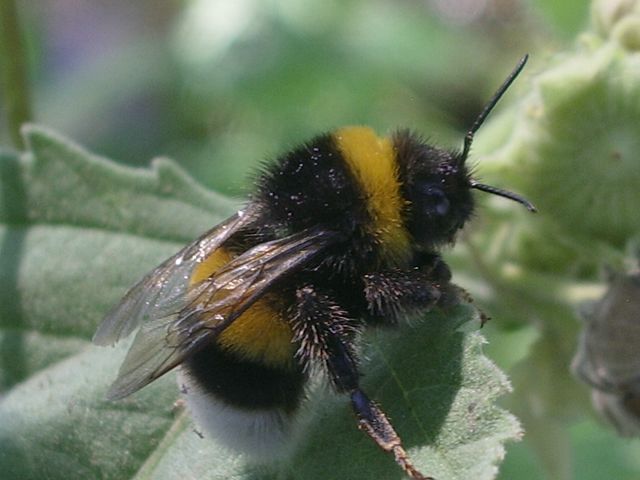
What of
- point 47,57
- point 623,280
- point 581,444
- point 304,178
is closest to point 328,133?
point 304,178

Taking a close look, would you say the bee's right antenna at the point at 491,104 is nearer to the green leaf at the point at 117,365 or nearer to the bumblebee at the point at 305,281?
the bumblebee at the point at 305,281

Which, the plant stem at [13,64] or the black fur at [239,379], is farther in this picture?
the plant stem at [13,64]

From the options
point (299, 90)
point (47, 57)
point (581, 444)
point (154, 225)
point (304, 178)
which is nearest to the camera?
point (304, 178)

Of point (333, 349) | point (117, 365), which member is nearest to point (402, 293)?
point (333, 349)

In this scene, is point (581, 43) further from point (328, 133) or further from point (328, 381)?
point (328, 381)

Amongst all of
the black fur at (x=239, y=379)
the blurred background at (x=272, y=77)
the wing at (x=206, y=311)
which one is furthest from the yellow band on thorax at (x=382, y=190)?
the blurred background at (x=272, y=77)

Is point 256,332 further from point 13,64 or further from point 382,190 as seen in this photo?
point 13,64

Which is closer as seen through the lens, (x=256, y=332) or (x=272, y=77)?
(x=256, y=332)
